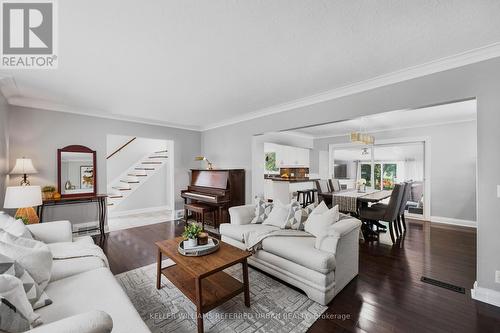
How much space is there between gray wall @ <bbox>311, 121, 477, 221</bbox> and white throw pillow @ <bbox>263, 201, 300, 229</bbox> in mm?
4382

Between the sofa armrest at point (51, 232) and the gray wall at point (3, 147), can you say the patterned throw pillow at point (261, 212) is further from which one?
the gray wall at point (3, 147)

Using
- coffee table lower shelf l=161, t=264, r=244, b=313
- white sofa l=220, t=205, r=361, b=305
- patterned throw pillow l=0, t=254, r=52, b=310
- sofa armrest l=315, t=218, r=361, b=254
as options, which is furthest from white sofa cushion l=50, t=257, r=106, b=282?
sofa armrest l=315, t=218, r=361, b=254

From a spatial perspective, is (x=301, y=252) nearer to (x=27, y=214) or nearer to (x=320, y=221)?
(x=320, y=221)

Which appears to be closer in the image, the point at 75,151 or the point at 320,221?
the point at 320,221

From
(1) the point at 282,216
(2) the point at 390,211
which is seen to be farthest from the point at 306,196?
(1) the point at 282,216

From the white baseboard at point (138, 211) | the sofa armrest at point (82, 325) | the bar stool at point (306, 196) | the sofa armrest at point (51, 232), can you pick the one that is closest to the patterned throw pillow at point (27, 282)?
the sofa armrest at point (82, 325)

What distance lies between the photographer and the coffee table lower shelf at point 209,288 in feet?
5.95

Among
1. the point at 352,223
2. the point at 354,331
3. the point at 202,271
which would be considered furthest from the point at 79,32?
the point at 354,331

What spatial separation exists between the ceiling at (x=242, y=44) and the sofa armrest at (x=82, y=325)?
1.92 m

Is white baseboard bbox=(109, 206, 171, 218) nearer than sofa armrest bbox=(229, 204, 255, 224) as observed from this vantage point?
No

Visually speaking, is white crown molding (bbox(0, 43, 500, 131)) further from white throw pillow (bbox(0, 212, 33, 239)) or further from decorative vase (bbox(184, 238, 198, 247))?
decorative vase (bbox(184, 238, 198, 247))

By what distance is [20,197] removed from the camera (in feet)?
9.11

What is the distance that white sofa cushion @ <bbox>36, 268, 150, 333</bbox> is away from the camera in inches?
49.2

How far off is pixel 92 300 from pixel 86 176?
3.66 meters
